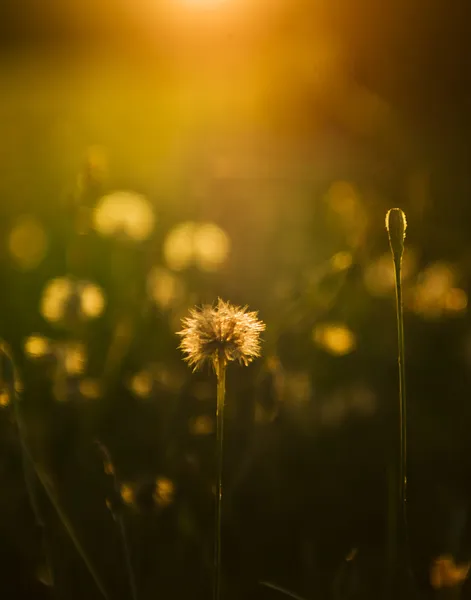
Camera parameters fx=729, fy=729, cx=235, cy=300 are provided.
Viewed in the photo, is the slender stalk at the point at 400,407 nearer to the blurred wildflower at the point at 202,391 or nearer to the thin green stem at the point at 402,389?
the thin green stem at the point at 402,389

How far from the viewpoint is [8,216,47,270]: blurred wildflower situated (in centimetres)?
188

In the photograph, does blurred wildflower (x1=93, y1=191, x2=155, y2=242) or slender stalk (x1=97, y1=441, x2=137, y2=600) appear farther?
blurred wildflower (x1=93, y1=191, x2=155, y2=242)

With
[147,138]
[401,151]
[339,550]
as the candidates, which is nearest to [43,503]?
[339,550]

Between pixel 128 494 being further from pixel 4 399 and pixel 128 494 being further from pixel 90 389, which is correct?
pixel 90 389

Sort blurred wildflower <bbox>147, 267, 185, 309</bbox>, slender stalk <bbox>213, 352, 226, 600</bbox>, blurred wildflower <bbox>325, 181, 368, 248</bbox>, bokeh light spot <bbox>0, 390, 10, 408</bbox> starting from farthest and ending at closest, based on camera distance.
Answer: blurred wildflower <bbox>325, 181, 368, 248</bbox>
blurred wildflower <bbox>147, 267, 185, 309</bbox>
bokeh light spot <bbox>0, 390, 10, 408</bbox>
slender stalk <bbox>213, 352, 226, 600</bbox>

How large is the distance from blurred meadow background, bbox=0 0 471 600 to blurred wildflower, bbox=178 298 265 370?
0.16 meters

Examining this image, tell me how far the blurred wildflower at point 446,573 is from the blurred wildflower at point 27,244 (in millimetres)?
1284

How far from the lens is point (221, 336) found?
2.65 feet

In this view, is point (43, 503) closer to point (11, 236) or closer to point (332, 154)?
point (11, 236)

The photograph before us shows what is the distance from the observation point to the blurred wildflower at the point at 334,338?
1.44m

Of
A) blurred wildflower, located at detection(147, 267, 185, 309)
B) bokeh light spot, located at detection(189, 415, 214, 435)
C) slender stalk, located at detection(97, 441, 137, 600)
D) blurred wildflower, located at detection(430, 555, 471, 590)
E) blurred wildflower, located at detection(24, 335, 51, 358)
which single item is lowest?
blurred wildflower, located at detection(430, 555, 471, 590)

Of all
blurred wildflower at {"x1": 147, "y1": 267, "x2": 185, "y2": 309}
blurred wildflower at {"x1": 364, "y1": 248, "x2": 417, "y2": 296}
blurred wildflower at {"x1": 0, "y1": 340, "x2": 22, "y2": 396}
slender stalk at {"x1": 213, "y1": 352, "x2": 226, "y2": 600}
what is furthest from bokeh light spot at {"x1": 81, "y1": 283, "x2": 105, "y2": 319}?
slender stalk at {"x1": 213, "y1": 352, "x2": 226, "y2": 600}

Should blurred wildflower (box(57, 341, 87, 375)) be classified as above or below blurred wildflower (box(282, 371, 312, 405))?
above

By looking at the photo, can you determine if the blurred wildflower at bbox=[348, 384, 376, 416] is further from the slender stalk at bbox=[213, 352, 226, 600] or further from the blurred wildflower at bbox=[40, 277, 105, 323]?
the slender stalk at bbox=[213, 352, 226, 600]
